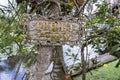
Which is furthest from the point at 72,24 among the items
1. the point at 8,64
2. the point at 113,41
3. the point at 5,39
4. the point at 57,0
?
the point at 8,64

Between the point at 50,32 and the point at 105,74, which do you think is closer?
the point at 50,32

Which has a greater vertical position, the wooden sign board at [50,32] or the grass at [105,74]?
the wooden sign board at [50,32]

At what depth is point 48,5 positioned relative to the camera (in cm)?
164

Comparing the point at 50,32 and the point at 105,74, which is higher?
the point at 50,32

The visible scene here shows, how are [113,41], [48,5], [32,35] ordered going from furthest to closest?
[113,41] → [48,5] → [32,35]

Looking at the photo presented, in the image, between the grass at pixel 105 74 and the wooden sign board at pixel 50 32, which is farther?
the grass at pixel 105 74

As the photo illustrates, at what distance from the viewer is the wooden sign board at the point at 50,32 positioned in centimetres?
147

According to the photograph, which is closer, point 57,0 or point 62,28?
point 62,28

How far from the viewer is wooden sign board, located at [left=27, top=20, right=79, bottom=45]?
4.82 feet

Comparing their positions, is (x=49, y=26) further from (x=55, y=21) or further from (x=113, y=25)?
(x=113, y=25)

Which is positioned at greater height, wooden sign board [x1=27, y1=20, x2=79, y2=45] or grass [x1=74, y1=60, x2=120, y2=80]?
wooden sign board [x1=27, y1=20, x2=79, y2=45]

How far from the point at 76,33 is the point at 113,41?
69 centimetres

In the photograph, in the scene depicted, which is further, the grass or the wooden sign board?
the grass

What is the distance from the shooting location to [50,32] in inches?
57.9
